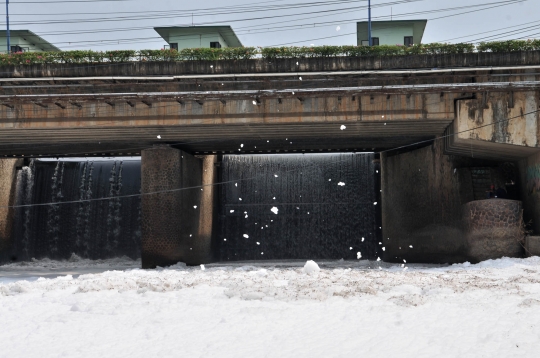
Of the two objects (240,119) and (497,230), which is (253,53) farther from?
(497,230)

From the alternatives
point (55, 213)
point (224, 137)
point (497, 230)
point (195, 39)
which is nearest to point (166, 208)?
point (224, 137)

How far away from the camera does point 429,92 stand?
2584 cm

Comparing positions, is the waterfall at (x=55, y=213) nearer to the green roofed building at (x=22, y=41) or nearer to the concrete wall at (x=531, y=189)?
the green roofed building at (x=22, y=41)

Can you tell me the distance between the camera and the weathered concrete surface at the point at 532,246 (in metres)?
24.9

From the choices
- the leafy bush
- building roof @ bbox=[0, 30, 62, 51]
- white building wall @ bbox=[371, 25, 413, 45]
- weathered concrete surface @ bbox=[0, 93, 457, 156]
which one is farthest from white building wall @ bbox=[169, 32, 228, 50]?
the leafy bush

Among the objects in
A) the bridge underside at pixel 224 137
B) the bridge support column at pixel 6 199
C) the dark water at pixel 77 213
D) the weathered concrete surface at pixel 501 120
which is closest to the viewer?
the weathered concrete surface at pixel 501 120

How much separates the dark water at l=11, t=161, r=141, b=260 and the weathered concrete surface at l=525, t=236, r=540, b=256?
22.1 metres

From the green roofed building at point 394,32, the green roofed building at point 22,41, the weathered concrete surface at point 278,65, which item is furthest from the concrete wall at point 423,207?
the green roofed building at point 22,41

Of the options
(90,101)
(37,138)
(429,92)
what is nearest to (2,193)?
(37,138)

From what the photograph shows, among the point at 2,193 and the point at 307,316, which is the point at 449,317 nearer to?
the point at 307,316

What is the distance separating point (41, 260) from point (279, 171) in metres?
14.9

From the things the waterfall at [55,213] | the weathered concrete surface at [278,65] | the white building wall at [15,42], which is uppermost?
the white building wall at [15,42]

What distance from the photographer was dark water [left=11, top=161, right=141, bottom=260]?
39.0 metres

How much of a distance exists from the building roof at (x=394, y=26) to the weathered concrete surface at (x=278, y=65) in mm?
29147
